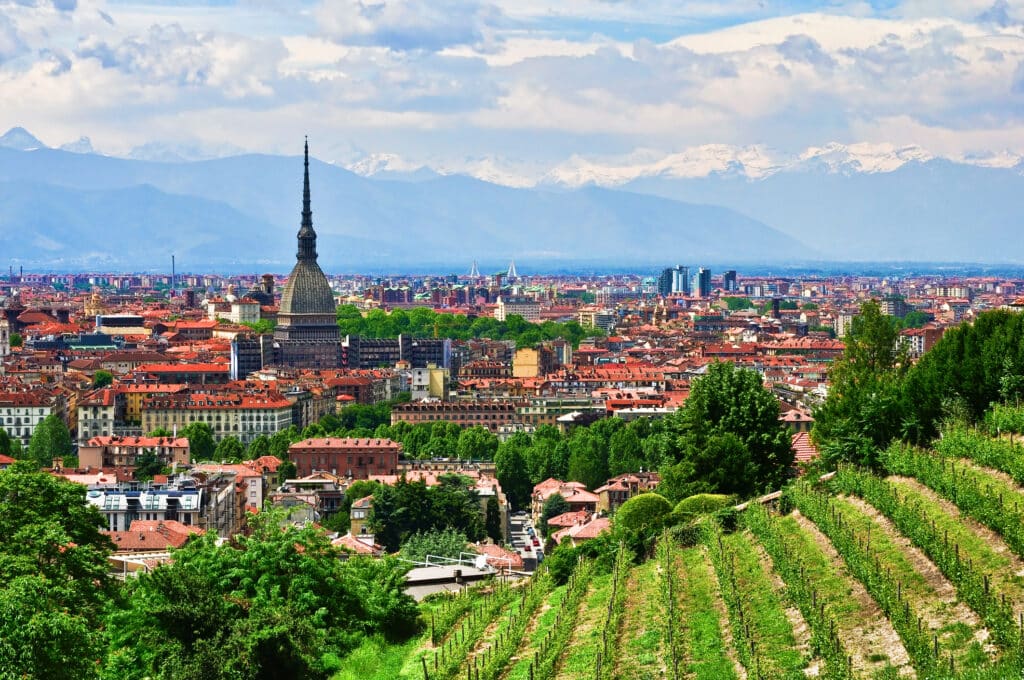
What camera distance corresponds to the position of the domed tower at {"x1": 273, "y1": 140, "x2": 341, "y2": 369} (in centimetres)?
12306

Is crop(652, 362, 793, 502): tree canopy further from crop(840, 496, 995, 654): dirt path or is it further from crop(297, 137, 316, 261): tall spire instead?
crop(297, 137, 316, 261): tall spire

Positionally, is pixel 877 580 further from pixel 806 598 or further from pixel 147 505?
pixel 147 505

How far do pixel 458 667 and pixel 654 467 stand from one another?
136ft

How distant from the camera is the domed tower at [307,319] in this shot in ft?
404

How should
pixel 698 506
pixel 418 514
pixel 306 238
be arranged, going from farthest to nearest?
pixel 306 238 → pixel 418 514 → pixel 698 506

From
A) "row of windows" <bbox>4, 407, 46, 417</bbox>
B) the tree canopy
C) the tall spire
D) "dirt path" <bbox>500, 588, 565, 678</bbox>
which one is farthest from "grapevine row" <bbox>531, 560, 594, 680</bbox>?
the tall spire

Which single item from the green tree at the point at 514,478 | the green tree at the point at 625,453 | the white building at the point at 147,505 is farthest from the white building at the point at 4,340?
the white building at the point at 147,505

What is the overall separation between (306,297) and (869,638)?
116 metres

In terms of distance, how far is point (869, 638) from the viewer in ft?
52.9

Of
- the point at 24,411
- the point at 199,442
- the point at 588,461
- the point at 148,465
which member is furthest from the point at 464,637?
the point at 24,411

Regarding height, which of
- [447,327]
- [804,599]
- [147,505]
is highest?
[804,599]

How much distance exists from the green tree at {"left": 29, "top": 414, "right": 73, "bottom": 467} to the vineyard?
49128 millimetres

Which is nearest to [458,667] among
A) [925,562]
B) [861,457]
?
[925,562]

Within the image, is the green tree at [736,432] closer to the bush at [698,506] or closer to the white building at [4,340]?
the bush at [698,506]
